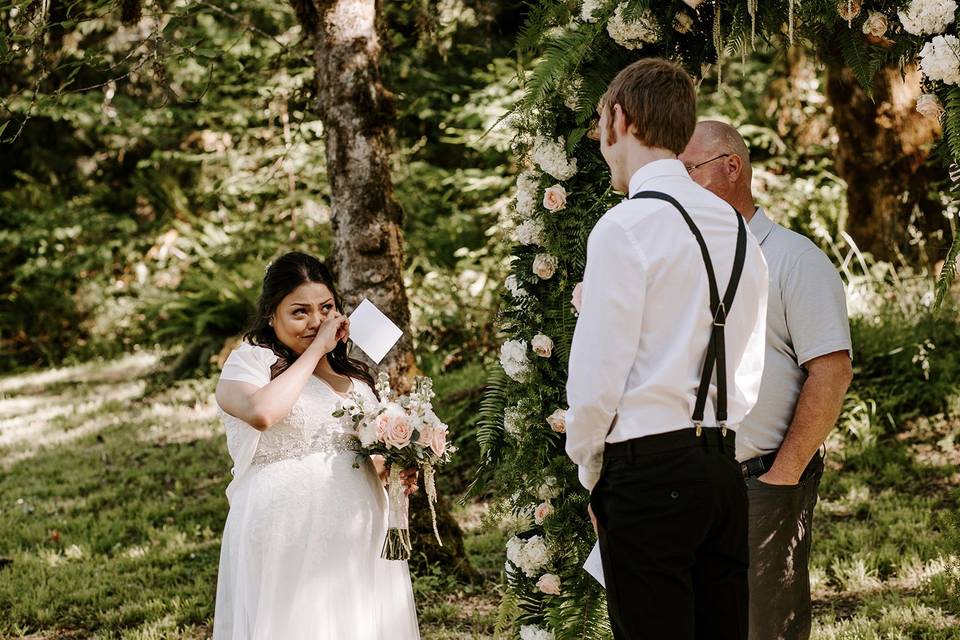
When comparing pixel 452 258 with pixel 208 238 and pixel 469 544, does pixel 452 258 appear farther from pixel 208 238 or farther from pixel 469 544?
pixel 469 544

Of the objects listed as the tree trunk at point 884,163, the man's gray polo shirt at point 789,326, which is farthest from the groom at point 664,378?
the tree trunk at point 884,163

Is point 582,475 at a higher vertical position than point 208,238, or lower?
lower

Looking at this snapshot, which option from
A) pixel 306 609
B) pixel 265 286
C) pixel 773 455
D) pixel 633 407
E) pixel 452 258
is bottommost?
pixel 306 609

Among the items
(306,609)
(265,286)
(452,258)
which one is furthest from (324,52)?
(452,258)

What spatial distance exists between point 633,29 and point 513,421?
153 cm

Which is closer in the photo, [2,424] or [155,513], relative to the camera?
[155,513]

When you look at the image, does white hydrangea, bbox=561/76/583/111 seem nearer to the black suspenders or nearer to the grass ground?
the black suspenders

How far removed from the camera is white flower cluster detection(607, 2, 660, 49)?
10.4 feet

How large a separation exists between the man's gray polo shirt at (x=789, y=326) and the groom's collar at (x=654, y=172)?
2.58ft

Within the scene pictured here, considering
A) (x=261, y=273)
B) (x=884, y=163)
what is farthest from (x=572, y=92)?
(x=261, y=273)

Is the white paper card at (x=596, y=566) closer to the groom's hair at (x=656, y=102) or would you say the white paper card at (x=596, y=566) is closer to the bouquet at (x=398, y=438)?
the bouquet at (x=398, y=438)

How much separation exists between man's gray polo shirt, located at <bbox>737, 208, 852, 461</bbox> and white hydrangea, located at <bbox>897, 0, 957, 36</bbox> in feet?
2.28

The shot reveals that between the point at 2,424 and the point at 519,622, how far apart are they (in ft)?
26.1

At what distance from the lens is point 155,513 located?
6887 mm
